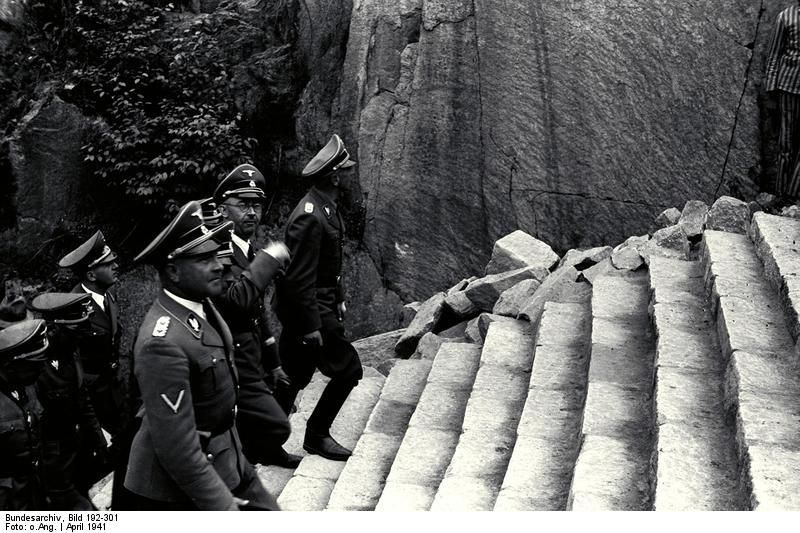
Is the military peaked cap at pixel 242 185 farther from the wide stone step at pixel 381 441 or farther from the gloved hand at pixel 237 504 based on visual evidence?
the gloved hand at pixel 237 504

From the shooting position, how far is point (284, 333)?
5.83m

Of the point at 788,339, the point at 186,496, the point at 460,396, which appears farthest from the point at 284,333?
the point at 788,339

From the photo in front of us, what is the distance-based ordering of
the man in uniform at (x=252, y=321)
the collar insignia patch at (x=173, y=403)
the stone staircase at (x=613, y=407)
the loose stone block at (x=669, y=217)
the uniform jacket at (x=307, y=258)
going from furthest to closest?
the loose stone block at (x=669, y=217) < the uniform jacket at (x=307, y=258) < the man in uniform at (x=252, y=321) < the stone staircase at (x=613, y=407) < the collar insignia patch at (x=173, y=403)

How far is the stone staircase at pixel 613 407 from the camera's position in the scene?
4.19 metres

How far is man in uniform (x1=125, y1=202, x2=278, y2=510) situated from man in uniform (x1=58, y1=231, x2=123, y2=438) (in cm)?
287

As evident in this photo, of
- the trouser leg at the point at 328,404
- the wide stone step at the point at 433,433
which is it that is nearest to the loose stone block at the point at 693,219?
the wide stone step at the point at 433,433

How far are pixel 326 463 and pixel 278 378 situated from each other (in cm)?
62

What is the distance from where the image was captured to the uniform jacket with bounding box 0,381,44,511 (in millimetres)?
4691

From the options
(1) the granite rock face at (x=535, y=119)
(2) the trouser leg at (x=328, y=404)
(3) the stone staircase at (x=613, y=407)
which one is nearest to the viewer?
(3) the stone staircase at (x=613, y=407)

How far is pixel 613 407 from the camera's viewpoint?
196 inches

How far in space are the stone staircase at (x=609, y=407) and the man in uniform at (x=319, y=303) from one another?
346mm

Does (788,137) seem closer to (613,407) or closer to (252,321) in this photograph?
(613,407)

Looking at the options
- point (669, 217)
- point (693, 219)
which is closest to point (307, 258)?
point (693, 219)

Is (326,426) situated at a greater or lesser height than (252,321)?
lesser
